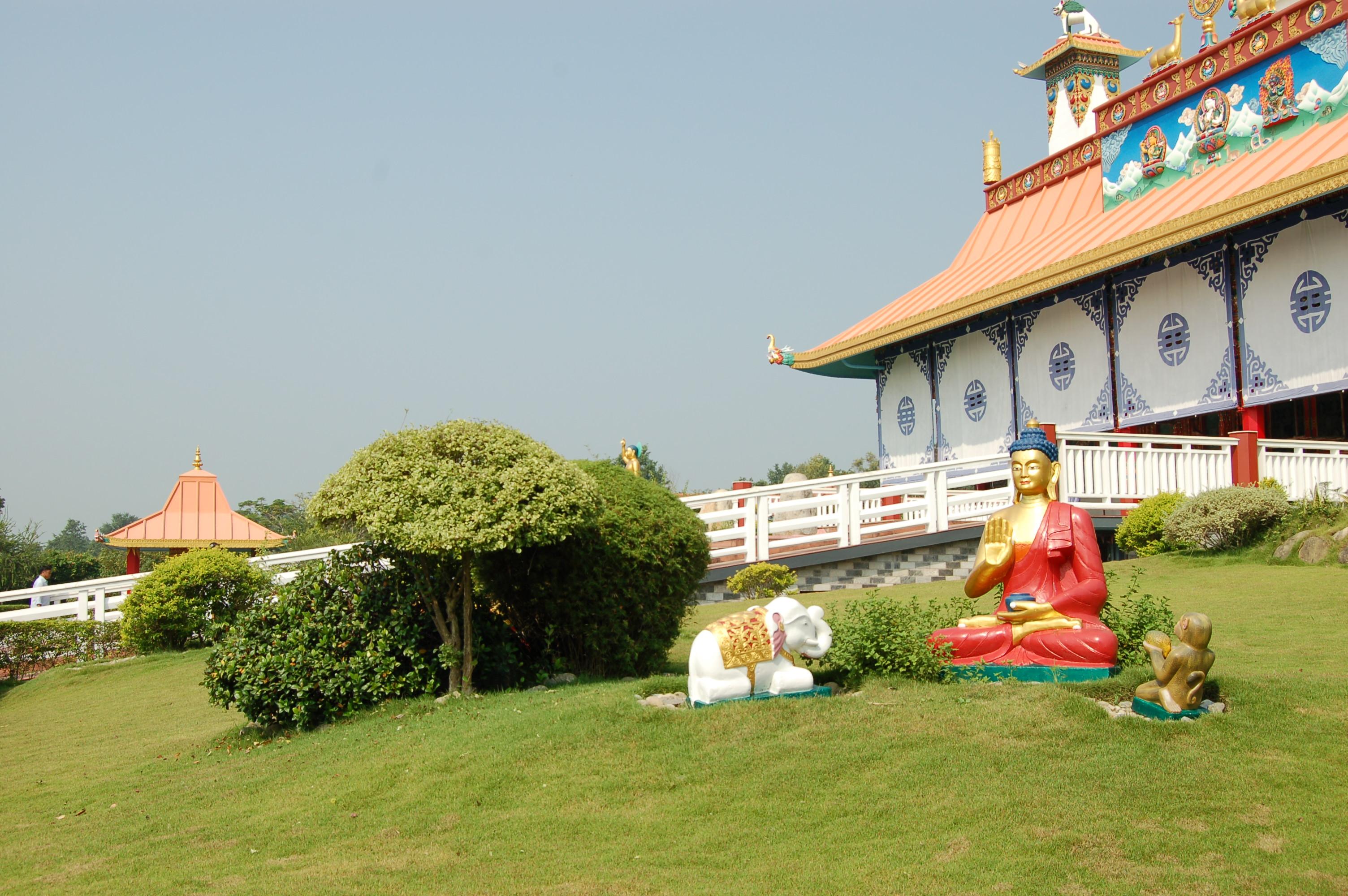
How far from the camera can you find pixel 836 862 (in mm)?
4852

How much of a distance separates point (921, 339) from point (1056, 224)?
340 cm

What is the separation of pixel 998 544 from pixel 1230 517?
704 cm

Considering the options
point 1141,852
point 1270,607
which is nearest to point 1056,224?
point 1270,607

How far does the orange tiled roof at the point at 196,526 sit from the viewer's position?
76.6 feet

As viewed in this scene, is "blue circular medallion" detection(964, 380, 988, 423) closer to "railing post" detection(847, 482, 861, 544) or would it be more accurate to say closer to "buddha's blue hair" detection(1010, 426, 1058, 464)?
"railing post" detection(847, 482, 861, 544)

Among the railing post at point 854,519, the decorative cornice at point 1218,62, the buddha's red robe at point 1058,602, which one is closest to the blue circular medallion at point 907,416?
the decorative cornice at point 1218,62

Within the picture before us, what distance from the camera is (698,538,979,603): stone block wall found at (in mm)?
14445

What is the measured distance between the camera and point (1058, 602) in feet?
22.9

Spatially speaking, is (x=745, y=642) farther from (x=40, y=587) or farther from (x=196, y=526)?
(x=196, y=526)

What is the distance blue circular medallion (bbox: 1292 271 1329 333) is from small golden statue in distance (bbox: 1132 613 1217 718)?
10.5 m

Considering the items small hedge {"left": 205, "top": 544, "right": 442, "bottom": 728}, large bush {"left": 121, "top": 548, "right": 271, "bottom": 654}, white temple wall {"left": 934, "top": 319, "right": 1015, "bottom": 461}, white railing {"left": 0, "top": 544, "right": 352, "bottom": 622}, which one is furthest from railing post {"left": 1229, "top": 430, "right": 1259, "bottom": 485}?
large bush {"left": 121, "top": 548, "right": 271, "bottom": 654}

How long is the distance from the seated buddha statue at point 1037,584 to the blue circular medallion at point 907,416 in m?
16.4

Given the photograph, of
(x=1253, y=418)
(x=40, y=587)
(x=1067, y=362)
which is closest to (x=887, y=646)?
(x=1253, y=418)

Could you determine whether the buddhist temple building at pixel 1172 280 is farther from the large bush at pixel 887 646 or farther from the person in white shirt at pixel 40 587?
the person in white shirt at pixel 40 587
